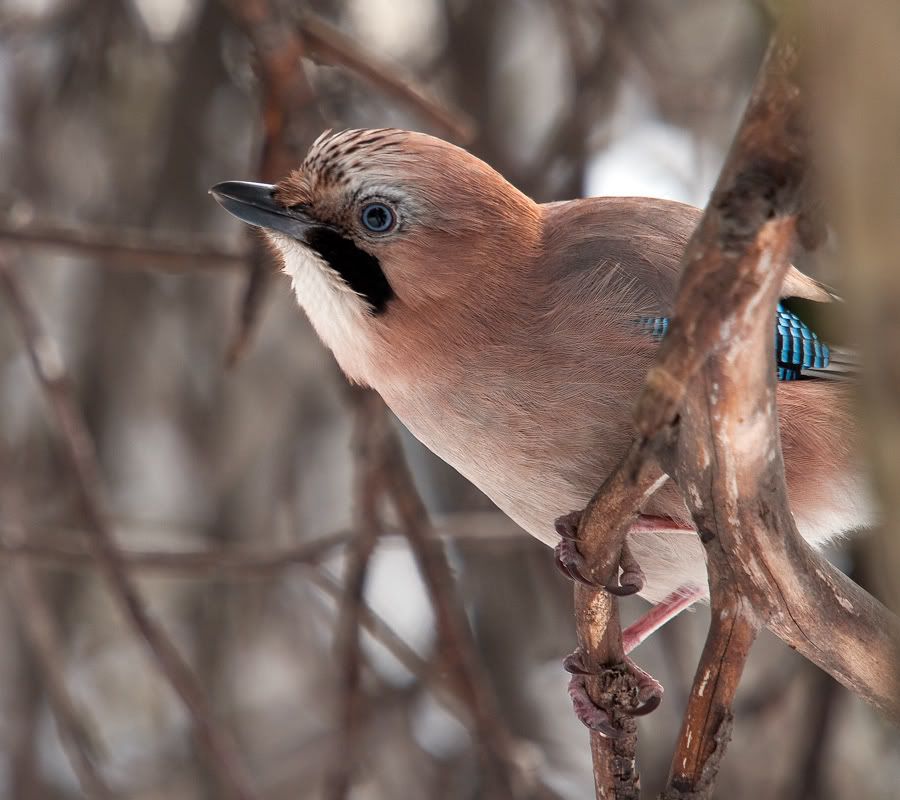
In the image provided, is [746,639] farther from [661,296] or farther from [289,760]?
[289,760]

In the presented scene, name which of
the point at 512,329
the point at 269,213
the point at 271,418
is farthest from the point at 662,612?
the point at 271,418

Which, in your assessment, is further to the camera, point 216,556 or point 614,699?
point 216,556

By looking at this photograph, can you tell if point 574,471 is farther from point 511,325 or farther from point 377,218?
point 377,218

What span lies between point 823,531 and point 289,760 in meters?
2.72

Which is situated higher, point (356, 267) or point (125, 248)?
point (356, 267)

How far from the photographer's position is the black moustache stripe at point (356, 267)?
2838mm

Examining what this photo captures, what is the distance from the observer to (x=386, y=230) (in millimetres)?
2820

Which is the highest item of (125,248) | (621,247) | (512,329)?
(621,247)

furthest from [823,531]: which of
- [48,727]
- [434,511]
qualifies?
[48,727]

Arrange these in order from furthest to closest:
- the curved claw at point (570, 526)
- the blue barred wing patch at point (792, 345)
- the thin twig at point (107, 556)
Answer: the thin twig at point (107, 556)
the blue barred wing patch at point (792, 345)
the curved claw at point (570, 526)

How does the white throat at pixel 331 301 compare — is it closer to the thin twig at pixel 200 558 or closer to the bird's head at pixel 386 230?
the bird's head at pixel 386 230

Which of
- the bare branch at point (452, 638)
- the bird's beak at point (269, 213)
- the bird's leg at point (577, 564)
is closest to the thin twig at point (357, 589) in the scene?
the bare branch at point (452, 638)

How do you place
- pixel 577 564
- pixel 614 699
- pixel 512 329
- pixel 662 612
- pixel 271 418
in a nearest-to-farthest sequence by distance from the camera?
pixel 577 564 → pixel 614 699 → pixel 512 329 → pixel 662 612 → pixel 271 418

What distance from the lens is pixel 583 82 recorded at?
431cm
